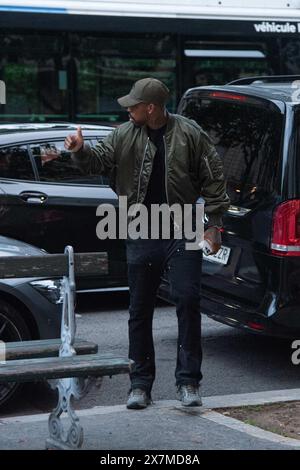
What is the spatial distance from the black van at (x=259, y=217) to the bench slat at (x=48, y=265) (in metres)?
1.98

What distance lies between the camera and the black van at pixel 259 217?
274 inches

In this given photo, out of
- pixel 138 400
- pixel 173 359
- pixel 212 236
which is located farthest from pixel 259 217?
pixel 138 400

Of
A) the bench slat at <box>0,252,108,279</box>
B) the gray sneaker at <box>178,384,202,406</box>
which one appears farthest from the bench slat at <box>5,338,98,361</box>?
the gray sneaker at <box>178,384,202,406</box>

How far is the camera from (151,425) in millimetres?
5781

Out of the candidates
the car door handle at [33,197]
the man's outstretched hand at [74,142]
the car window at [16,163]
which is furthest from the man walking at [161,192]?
the car window at [16,163]

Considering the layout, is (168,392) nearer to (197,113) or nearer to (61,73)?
(197,113)

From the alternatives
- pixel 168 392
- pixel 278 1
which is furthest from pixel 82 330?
pixel 278 1

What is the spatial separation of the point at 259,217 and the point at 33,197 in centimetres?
264

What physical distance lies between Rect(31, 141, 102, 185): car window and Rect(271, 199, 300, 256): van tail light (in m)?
2.72

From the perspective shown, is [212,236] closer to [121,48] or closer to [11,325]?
[11,325]

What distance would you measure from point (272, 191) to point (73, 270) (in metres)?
2.18

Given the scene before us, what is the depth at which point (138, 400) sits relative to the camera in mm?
6133

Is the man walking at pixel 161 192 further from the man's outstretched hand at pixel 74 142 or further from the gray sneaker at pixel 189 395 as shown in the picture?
the man's outstretched hand at pixel 74 142

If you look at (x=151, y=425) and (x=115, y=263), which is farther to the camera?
(x=115, y=263)
